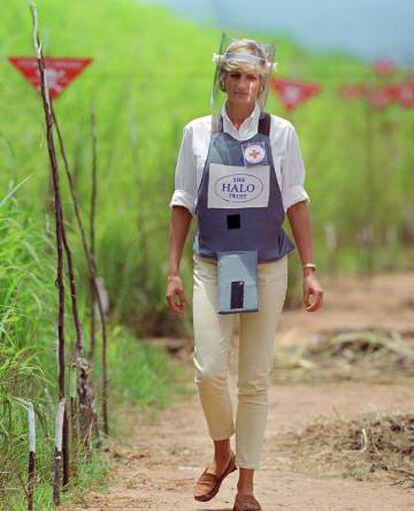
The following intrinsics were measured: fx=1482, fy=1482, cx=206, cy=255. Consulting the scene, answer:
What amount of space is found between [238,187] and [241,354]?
1.84ft

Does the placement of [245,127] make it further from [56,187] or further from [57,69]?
[57,69]

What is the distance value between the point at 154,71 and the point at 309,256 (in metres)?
6.62

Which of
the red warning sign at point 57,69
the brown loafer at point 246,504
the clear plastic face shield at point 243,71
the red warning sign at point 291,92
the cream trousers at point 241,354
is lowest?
the brown loafer at point 246,504

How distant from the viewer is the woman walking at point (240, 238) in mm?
4781

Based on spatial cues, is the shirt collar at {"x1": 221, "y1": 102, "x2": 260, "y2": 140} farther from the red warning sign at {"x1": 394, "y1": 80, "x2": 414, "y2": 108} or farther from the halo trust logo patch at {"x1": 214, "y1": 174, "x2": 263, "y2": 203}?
the red warning sign at {"x1": 394, "y1": 80, "x2": 414, "y2": 108}

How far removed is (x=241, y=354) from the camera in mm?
4898

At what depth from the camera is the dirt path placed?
5055mm

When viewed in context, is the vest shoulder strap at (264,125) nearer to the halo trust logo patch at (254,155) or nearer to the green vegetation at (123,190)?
the halo trust logo patch at (254,155)

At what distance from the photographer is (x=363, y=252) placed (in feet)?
49.0

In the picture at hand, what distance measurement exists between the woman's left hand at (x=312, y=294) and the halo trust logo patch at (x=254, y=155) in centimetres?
Result: 43

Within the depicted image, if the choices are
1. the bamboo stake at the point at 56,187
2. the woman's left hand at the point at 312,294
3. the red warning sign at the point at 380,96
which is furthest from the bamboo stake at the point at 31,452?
the red warning sign at the point at 380,96

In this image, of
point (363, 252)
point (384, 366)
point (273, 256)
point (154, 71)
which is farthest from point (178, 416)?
point (363, 252)

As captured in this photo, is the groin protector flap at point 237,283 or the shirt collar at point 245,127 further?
the shirt collar at point 245,127

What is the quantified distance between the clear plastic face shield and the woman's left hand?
58cm
